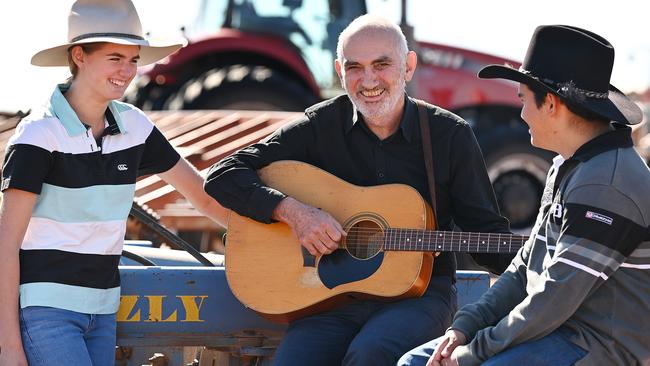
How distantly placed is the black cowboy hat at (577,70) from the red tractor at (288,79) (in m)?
6.46

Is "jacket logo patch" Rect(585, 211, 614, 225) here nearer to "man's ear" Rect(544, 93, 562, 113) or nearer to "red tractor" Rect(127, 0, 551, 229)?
"man's ear" Rect(544, 93, 562, 113)

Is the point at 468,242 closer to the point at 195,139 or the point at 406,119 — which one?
the point at 406,119

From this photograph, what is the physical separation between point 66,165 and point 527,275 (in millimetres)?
1416

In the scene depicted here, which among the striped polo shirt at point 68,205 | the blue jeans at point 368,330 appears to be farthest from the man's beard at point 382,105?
the striped polo shirt at point 68,205

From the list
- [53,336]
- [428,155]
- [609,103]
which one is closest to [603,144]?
[609,103]

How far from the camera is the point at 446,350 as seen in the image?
3492 mm

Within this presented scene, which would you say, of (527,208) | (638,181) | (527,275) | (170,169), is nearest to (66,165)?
(170,169)

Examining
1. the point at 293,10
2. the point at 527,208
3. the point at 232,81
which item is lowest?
the point at 527,208

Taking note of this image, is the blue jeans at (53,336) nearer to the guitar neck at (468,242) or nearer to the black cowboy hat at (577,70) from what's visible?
the guitar neck at (468,242)

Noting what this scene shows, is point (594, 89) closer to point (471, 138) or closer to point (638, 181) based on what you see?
point (638, 181)

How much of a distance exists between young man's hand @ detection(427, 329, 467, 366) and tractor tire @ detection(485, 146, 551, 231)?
792 centimetres

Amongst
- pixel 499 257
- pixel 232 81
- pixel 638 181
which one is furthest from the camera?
pixel 232 81

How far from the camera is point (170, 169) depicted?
4.22 metres

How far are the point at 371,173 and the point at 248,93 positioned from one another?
6.46 m
